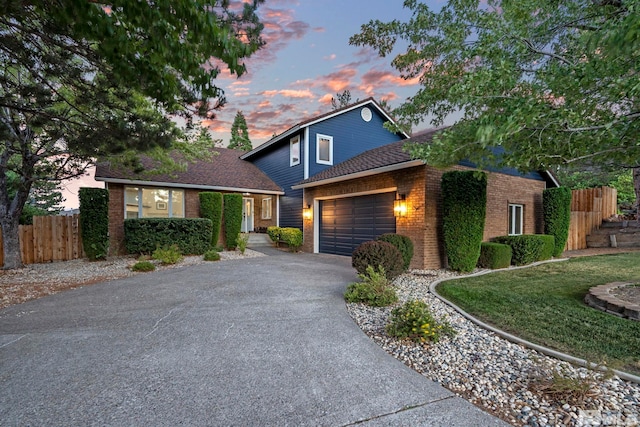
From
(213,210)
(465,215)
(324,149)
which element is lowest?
(465,215)

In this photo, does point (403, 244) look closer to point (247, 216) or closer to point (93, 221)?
point (93, 221)

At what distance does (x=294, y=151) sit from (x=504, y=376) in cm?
1258

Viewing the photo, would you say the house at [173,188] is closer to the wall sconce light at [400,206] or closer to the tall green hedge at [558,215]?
the wall sconce light at [400,206]

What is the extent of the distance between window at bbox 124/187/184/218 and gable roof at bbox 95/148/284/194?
1.48ft

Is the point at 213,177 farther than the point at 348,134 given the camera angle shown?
No

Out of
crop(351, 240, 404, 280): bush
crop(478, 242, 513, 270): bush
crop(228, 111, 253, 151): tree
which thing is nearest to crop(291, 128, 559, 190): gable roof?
crop(351, 240, 404, 280): bush

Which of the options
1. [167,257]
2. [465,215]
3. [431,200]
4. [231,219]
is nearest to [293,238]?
[231,219]

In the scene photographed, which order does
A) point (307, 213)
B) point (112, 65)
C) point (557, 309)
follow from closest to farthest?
1. point (112, 65)
2. point (557, 309)
3. point (307, 213)

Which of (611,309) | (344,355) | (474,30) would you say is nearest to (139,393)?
(344,355)

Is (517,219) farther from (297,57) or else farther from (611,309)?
(297,57)

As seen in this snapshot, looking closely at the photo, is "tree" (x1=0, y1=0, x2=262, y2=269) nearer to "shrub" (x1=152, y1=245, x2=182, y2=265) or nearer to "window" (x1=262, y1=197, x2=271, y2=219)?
"shrub" (x1=152, y1=245, x2=182, y2=265)

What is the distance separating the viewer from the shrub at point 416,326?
11.3ft

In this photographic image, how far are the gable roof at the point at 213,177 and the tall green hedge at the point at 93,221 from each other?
136 cm

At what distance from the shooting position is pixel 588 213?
1271 centimetres
